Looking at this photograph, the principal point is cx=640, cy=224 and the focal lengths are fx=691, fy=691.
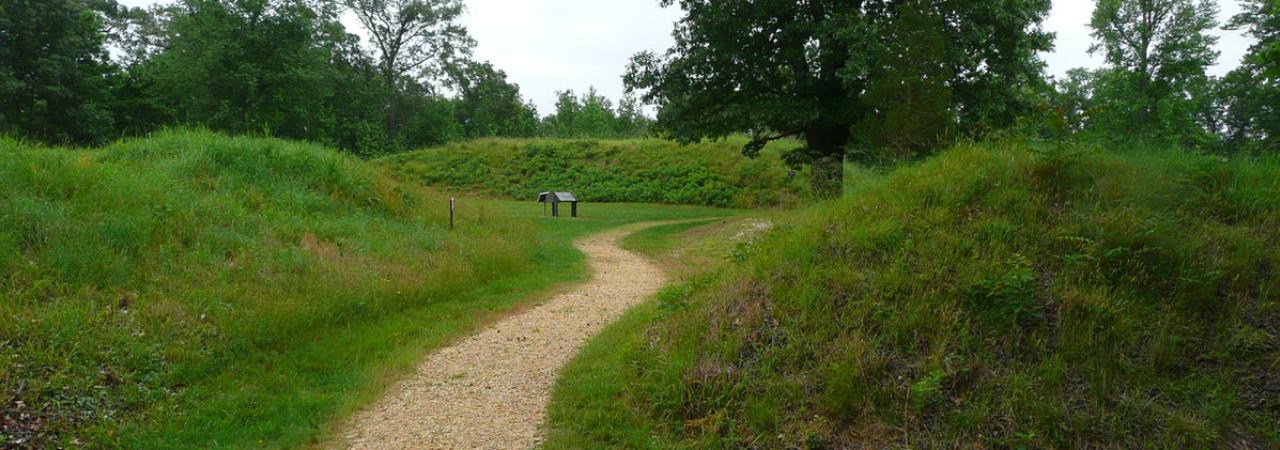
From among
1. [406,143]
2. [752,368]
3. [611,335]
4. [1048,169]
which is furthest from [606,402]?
[406,143]

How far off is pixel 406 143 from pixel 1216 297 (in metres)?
49.0

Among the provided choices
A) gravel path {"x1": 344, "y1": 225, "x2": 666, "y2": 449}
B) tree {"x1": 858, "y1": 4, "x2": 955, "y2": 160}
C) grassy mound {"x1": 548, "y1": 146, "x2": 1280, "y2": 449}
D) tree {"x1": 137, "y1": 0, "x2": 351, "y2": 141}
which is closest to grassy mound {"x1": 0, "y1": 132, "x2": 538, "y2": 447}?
gravel path {"x1": 344, "y1": 225, "x2": 666, "y2": 449}

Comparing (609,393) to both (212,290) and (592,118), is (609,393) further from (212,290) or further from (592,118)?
(592,118)

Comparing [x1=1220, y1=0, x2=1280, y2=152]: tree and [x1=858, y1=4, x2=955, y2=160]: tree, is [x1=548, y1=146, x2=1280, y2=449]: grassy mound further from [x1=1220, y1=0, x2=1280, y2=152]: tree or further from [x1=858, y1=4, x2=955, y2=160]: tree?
[x1=1220, y1=0, x2=1280, y2=152]: tree

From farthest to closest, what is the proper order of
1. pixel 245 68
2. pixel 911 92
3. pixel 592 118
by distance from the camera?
pixel 592 118, pixel 245 68, pixel 911 92

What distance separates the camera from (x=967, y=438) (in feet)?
14.5

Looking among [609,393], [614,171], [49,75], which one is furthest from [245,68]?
[609,393]

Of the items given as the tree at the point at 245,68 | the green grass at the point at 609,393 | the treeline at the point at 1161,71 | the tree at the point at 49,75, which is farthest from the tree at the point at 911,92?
the tree at the point at 245,68

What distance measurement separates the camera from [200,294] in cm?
750

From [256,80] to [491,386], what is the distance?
1215 inches

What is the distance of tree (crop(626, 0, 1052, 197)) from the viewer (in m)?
15.6

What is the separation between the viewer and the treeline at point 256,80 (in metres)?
25.6

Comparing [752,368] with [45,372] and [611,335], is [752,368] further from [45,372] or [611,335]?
[45,372]

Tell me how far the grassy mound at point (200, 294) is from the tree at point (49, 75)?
17758mm
